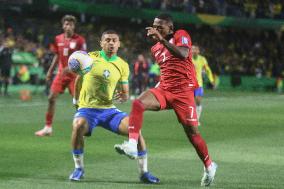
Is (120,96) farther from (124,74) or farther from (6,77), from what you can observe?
(6,77)

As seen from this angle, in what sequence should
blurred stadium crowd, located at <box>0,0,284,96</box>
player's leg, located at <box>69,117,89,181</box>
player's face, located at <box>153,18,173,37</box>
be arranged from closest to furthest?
player's face, located at <box>153,18,173,37</box>
player's leg, located at <box>69,117,89,181</box>
blurred stadium crowd, located at <box>0,0,284,96</box>

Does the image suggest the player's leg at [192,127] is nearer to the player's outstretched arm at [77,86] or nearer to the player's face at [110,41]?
the player's face at [110,41]

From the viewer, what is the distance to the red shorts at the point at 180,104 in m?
11.0

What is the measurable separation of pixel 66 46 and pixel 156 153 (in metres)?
4.11

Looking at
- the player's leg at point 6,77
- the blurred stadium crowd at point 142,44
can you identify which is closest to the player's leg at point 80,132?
the player's leg at point 6,77

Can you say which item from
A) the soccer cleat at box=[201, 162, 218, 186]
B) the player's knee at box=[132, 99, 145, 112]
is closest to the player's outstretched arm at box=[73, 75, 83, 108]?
the player's knee at box=[132, 99, 145, 112]

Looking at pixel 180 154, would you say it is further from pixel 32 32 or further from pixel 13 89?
pixel 32 32

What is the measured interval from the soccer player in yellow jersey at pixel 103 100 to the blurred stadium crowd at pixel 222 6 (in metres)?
38.9

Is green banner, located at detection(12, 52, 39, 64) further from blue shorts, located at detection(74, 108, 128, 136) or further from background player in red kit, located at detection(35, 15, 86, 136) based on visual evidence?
blue shorts, located at detection(74, 108, 128, 136)

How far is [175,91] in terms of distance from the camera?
36.7 ft

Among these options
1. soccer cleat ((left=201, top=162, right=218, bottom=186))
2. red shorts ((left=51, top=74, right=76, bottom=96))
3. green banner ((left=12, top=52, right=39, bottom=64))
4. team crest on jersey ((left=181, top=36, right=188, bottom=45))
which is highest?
team crest on jersey ((left=181, top=36, right=188, bottom=45))

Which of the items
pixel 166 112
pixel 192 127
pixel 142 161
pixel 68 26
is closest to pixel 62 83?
pixel 68 26

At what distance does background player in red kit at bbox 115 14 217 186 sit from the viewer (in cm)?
1072

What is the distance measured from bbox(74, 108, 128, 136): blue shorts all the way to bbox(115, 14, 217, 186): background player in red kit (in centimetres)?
71
